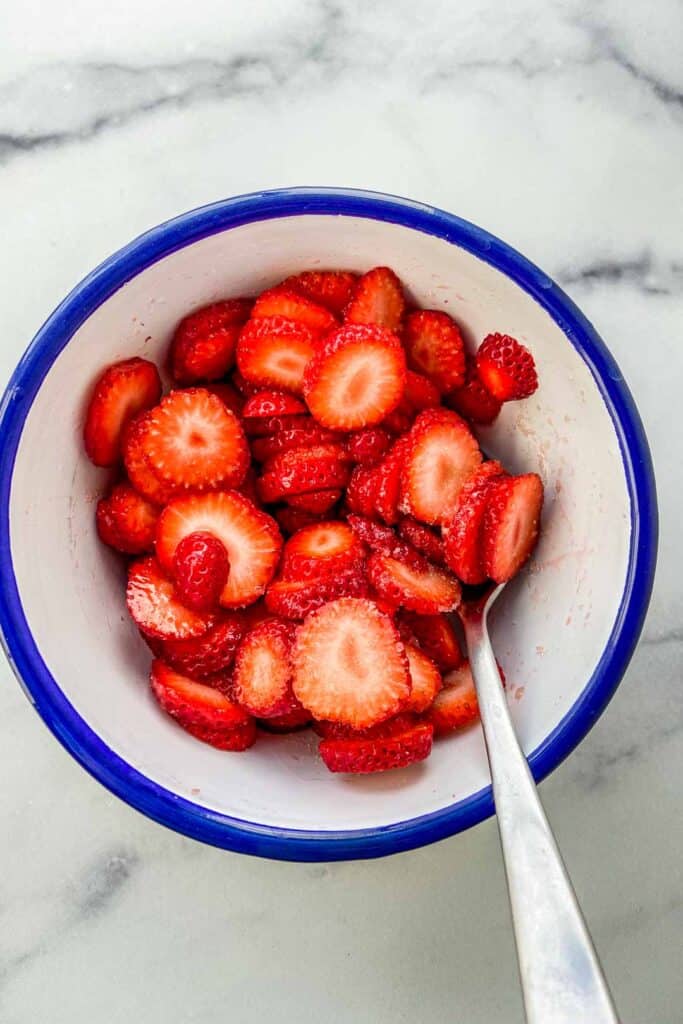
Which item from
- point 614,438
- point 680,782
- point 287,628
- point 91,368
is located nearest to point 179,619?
point 287,628

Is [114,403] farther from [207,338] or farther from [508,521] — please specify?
[508,521]

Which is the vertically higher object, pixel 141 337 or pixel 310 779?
pixel 141 337

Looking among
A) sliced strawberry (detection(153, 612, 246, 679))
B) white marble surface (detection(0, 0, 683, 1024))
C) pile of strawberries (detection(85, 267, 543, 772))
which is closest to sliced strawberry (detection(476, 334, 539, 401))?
pile of strawberries (detection(85, 267, 543, 772))

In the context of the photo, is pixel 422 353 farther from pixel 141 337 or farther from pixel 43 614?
pixel 43 614

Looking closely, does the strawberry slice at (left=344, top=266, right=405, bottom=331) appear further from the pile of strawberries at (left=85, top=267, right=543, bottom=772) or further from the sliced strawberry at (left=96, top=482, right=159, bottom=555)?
the sliced strawberry at (left=96, top=482, right=159, bottom=555)

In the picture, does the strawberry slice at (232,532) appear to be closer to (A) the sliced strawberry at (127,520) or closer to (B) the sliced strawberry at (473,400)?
(A) the sliced strawberry at (127,520)

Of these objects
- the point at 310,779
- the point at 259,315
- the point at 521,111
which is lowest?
the point at 310,779

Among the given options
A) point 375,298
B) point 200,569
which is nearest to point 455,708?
point 200,569
